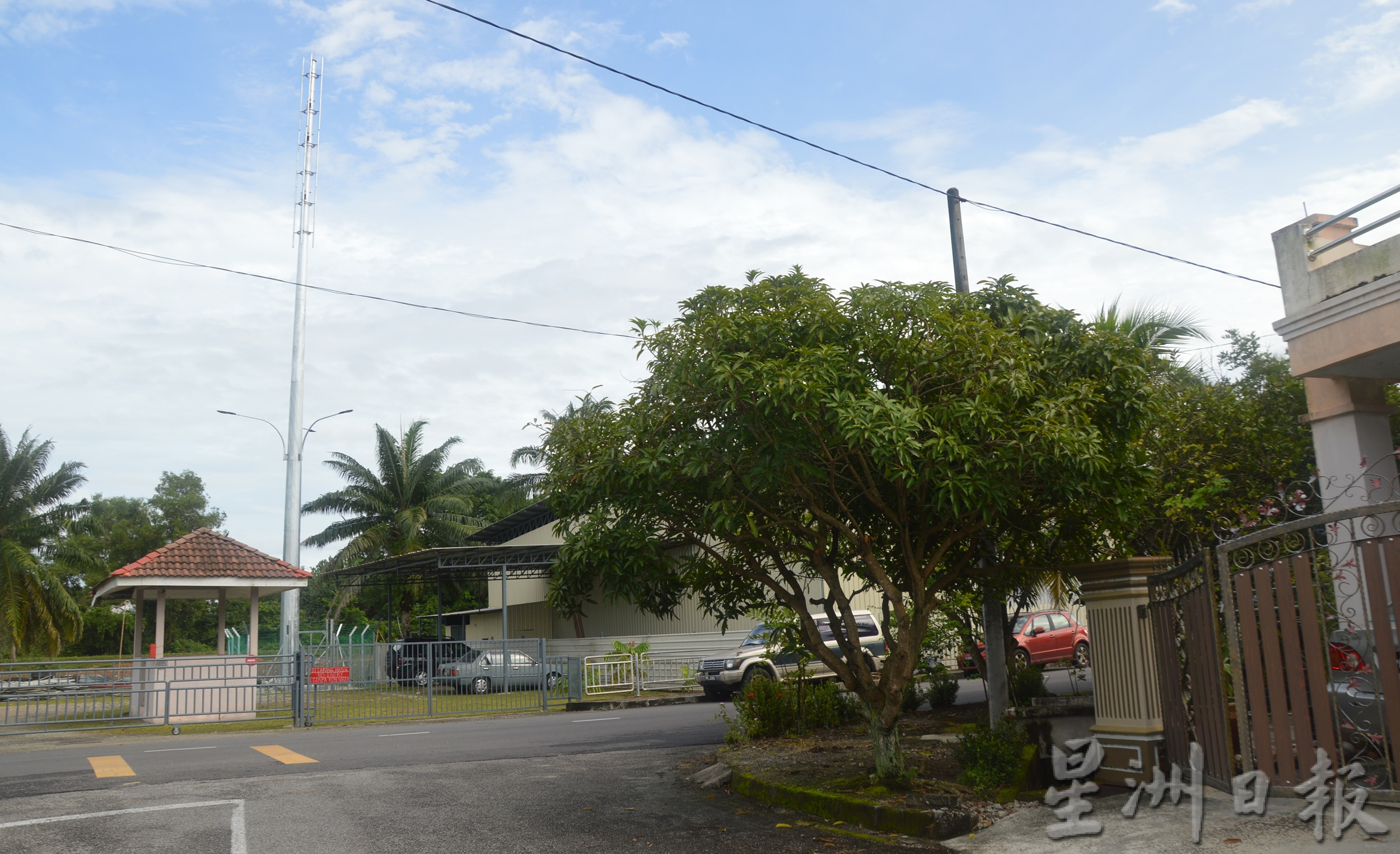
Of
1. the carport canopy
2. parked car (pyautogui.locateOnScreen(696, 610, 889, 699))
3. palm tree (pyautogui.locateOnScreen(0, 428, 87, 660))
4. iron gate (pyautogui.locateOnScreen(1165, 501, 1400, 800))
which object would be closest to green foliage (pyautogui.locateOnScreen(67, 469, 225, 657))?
palm tree (pyautogui.locateOnScreen(0, 428, 87, 660))

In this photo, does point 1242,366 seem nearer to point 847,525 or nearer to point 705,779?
point 847,525

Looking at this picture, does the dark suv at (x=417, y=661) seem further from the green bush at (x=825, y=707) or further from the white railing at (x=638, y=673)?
the green bush at (x=825, y=707)

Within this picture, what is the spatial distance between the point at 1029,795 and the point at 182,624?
6529cm

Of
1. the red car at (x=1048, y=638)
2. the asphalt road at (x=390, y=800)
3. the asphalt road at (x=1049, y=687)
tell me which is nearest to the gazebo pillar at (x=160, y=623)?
the asphalt road at (x=390, y=800)

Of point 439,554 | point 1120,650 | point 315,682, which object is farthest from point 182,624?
point 1120,650

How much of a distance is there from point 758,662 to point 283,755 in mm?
11047

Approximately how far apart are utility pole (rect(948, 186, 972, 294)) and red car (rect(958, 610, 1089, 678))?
13.2m

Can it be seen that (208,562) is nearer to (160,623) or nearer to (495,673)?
(160,623)

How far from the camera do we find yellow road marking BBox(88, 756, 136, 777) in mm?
11055

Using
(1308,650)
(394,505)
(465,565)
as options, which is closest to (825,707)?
(1308,650)

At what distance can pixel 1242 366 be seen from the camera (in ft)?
63.5

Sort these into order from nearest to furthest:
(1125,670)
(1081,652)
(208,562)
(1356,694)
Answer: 1. (1356,694)
2. (1125,670)
3. (208,562)
4. (1081,652)

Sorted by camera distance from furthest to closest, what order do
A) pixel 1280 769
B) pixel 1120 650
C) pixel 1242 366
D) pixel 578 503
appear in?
pixel 1242 366, pixel 578 503, pixel 1120 650, pixel 1280 769

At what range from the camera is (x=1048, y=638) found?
2394 centimetres
